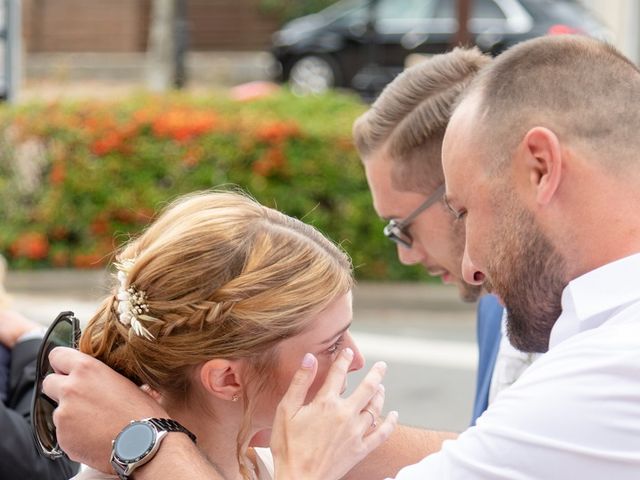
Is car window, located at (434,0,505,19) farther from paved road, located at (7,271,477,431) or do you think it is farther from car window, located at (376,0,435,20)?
paved road, located at (7,271,477,431)

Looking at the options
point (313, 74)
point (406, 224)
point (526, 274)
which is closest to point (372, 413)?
point (526, 274)

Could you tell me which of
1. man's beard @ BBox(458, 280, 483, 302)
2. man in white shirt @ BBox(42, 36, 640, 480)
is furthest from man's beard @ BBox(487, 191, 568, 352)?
man's beard @ BBox(458, 280, 483, 302)

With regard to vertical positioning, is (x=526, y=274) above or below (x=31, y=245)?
above

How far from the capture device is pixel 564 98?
6.26 ft

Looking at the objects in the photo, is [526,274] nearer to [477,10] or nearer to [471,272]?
[471,272]

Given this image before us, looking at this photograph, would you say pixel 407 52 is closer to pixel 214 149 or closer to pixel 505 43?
pixel 505 43

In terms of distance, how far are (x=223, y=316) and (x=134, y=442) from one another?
274 millimetres

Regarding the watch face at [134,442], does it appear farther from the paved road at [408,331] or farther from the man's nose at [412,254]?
the paved road at [408,331]

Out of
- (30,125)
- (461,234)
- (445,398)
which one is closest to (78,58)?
(30,125)

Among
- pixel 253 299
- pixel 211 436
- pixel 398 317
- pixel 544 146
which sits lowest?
pixel 398 317

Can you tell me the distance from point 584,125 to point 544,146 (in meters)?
0.08

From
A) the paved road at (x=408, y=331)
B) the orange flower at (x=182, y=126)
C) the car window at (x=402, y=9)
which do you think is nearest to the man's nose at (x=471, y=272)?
the paved road at (x=408, y=331)

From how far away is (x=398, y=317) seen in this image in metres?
9.23

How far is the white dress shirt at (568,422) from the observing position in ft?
5.32
